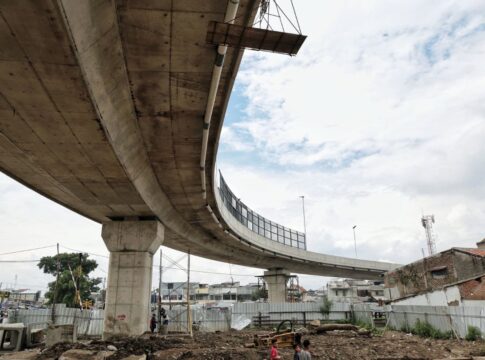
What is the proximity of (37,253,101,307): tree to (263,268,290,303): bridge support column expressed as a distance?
923 inches

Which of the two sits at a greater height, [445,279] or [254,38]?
[254,38]

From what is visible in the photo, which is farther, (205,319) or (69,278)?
(69,278)

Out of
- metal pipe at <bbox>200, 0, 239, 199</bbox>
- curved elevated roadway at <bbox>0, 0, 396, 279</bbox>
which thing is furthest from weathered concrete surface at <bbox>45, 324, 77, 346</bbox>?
metal pipe at <bbox>200, 0, 239, 199</bbox>

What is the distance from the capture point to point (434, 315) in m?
22.2

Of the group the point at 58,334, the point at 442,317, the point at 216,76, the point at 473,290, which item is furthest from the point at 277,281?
the point at 216,76

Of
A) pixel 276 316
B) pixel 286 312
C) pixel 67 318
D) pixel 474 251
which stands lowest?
pixel 276 316

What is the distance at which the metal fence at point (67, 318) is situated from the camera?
27094mm

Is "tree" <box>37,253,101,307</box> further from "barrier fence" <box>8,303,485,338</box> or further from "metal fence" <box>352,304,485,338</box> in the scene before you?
"metal fence" <box>352,304,485,338</box>

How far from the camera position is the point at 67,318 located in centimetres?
2866

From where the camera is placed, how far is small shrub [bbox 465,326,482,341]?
1848 centimetres

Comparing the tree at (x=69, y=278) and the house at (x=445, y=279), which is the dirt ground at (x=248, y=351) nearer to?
the house at (x=445, y=279)

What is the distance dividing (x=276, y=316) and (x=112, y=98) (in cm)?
3352

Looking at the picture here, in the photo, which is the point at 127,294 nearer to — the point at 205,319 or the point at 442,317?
the point at 205,319

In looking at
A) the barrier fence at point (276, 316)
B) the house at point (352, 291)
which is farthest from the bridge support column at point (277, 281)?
the house at point (352, 291)
